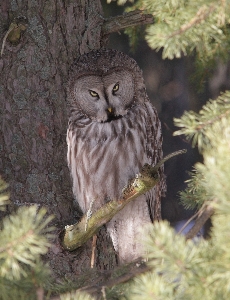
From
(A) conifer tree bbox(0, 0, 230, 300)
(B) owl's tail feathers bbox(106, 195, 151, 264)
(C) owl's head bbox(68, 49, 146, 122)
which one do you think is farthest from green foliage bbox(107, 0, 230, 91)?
(B) owl's tail feathers bbox(106, 195, 151, 264)

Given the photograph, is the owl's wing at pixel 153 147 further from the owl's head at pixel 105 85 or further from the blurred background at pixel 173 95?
the blurred background at pixel 173 95

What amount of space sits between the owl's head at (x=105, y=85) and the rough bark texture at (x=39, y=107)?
0.10 meters

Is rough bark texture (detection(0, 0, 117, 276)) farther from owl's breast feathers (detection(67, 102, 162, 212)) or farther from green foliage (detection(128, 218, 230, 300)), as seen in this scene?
green foliage (detection(128, 218, 230, 300))

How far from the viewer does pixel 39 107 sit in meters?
3.15

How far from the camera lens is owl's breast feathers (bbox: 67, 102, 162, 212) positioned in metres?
3.18

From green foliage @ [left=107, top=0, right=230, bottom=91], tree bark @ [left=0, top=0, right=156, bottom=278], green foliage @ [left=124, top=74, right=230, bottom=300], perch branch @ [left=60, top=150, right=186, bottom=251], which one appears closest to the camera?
green foliage @ [left=124, top=74, right=230, bottom=300]

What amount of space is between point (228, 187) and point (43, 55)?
1.99 m

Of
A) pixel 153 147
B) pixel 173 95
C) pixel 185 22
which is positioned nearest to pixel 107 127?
pixel 153 147

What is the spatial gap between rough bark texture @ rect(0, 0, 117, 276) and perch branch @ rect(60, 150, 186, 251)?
0.49 ft

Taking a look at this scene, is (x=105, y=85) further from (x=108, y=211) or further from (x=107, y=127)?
(x=108, y=211)

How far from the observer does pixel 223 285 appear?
1.46 meters

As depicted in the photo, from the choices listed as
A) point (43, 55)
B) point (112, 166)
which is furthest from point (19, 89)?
point (112, 166)

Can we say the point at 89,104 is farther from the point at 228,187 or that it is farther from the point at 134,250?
the point at 228,187

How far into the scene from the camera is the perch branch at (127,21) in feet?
10.6
